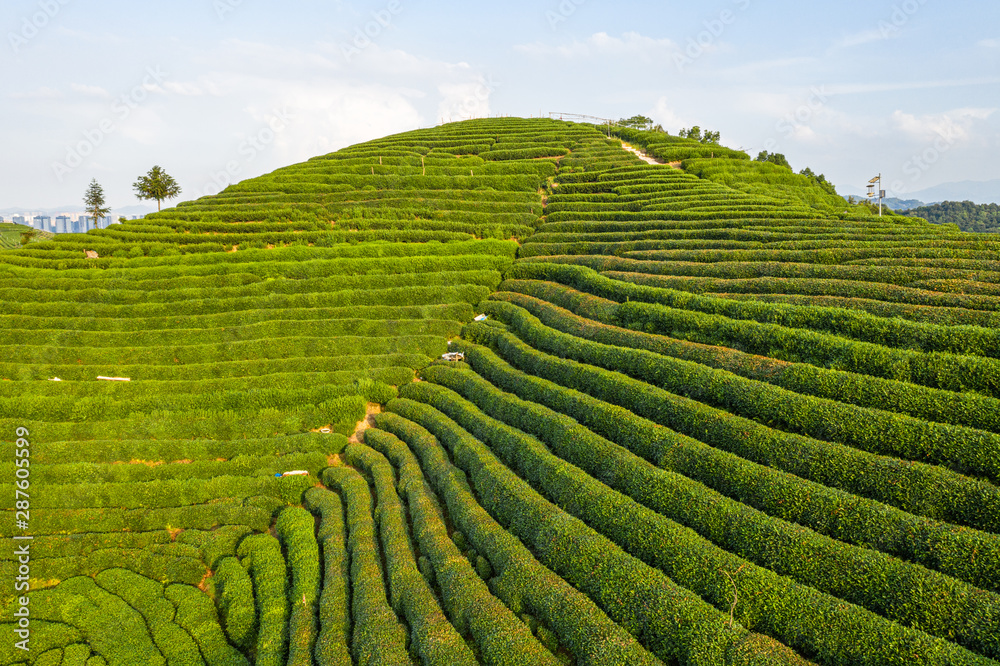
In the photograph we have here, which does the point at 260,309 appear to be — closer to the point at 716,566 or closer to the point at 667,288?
the point at 667,288

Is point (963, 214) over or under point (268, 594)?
over

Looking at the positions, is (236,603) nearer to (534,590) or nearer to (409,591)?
(409,591)

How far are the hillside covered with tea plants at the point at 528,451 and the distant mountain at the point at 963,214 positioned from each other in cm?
6452

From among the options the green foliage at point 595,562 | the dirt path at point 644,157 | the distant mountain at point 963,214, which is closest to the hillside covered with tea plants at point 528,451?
the green foliage at point 595,562

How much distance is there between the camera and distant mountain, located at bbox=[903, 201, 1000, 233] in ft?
259

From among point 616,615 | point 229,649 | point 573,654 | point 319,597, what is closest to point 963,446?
point 616,615

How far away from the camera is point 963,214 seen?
84.6 metres

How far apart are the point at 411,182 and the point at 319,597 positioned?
3797cm

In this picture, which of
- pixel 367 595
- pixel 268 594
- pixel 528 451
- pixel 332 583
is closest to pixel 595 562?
pixel 528 451

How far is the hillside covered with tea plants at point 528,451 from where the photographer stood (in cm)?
1087

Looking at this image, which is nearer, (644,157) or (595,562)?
(595,562)

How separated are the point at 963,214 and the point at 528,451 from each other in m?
101

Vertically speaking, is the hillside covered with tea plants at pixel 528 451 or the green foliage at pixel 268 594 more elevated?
the hillside covered with tea plants at pixel 528 451

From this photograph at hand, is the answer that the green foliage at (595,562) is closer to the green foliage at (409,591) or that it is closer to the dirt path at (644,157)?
the green foliage at (409,591)
